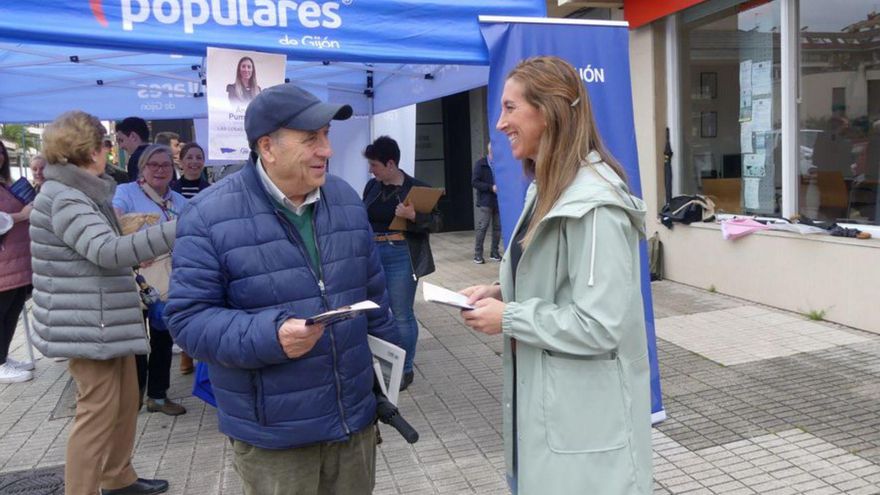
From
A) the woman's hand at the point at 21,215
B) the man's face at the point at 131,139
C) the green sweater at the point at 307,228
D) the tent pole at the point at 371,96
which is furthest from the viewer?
the tent pole at the point at 371,96

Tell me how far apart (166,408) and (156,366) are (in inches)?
12.3

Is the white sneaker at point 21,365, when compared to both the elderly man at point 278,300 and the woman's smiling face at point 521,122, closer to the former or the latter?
the elderly man at point 278,300

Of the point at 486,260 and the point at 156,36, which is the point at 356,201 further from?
the point at 486,260

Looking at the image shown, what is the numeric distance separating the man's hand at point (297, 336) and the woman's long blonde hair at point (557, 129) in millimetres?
638

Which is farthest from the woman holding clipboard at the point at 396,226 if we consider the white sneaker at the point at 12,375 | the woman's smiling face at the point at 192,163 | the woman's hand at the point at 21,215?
the white sneaker at the point at 12,375

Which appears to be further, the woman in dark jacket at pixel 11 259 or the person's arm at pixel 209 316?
the woman in dark jacket at pixel 11 259

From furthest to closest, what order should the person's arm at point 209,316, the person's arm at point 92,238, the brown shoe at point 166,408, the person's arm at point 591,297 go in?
the brown shoe at point 166,408 < the person's arm at point 92,238 < the person's arm at point 209,316 < the person's arm at point 591,297

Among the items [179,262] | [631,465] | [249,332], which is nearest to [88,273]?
[179,262]

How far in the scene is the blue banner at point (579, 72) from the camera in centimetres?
394

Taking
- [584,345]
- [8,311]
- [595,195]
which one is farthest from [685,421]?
[8,311]

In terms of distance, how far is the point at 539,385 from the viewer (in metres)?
2.02

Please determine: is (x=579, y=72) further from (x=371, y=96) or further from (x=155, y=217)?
(x=371, y=96)

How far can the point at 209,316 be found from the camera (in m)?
2.06

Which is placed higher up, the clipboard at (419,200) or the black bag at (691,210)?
the clipboard at (419,200)
